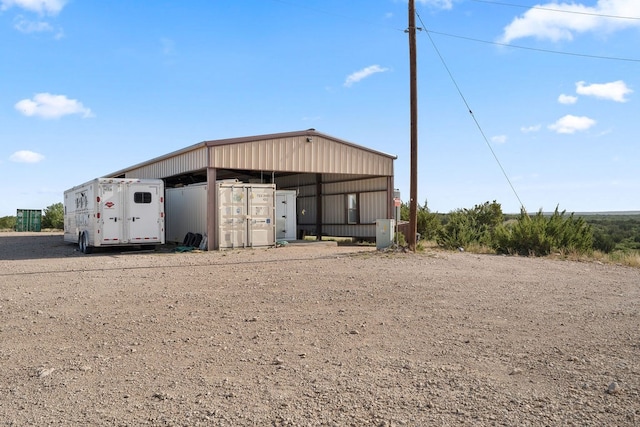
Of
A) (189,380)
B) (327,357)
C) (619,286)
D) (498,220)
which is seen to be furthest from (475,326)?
(498,220)

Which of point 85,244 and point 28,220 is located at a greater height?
point 28,220

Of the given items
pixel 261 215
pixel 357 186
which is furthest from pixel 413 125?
pixel 357 186

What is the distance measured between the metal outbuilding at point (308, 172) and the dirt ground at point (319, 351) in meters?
9.01

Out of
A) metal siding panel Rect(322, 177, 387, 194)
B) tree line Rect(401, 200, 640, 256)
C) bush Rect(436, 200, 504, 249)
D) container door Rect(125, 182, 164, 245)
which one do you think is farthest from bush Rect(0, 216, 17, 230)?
tree line Rect(401, 200, 640, 256)

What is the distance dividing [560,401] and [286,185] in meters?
28.4

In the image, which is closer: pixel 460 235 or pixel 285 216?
pixel 460 235

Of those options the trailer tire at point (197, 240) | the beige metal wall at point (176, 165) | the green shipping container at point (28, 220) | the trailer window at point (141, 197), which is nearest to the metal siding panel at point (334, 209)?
the beige metal wall at point (176, 165)

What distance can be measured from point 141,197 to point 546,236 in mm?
14374

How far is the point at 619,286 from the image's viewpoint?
11109mm

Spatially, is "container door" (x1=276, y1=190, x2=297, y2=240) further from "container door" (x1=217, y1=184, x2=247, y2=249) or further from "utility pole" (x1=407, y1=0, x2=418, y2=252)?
"utility pole" (x1=407, y1=0, x2=418, y2=252)

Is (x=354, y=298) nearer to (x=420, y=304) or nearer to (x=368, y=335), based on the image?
(x=420, y=304)

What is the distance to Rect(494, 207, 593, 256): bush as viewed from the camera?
1841 centimetres

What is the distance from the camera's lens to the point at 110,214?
18875 mm

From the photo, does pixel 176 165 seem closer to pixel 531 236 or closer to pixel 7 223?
pixel 531 236
